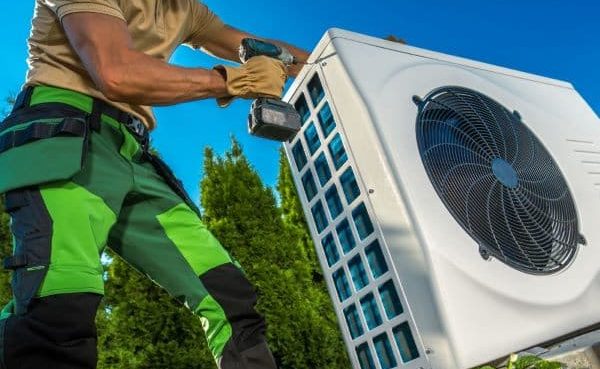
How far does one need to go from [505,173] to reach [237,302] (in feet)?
4.10

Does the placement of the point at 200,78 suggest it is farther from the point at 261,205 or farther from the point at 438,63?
the point at 261,205

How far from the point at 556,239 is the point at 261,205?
508cm

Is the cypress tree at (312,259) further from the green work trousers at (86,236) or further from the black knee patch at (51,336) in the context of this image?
the black knee patch at (51,336)

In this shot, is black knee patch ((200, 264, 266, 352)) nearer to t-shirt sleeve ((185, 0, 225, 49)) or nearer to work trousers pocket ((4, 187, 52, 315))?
work trousers pocket ((4, 187, 52, 315))

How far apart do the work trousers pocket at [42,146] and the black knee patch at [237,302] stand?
1.28 ft

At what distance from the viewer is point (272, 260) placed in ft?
20.6

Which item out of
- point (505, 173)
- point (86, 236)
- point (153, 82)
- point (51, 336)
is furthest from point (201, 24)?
point (505, 173)

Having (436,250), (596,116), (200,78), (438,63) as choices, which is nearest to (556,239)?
(436,250)

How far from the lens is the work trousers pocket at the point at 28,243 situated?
811 mm

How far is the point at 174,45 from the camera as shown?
1.35m

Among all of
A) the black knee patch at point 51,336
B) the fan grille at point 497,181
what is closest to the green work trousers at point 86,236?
the black knee patch at point 51,336

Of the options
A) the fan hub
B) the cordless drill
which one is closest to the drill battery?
the cordless drill

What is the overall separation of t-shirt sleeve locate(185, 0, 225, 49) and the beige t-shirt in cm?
20

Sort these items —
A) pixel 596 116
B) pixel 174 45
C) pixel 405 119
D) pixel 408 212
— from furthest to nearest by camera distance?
pixel 596 116, pixel 405 119, pixel 408 212, pixel 174 45
